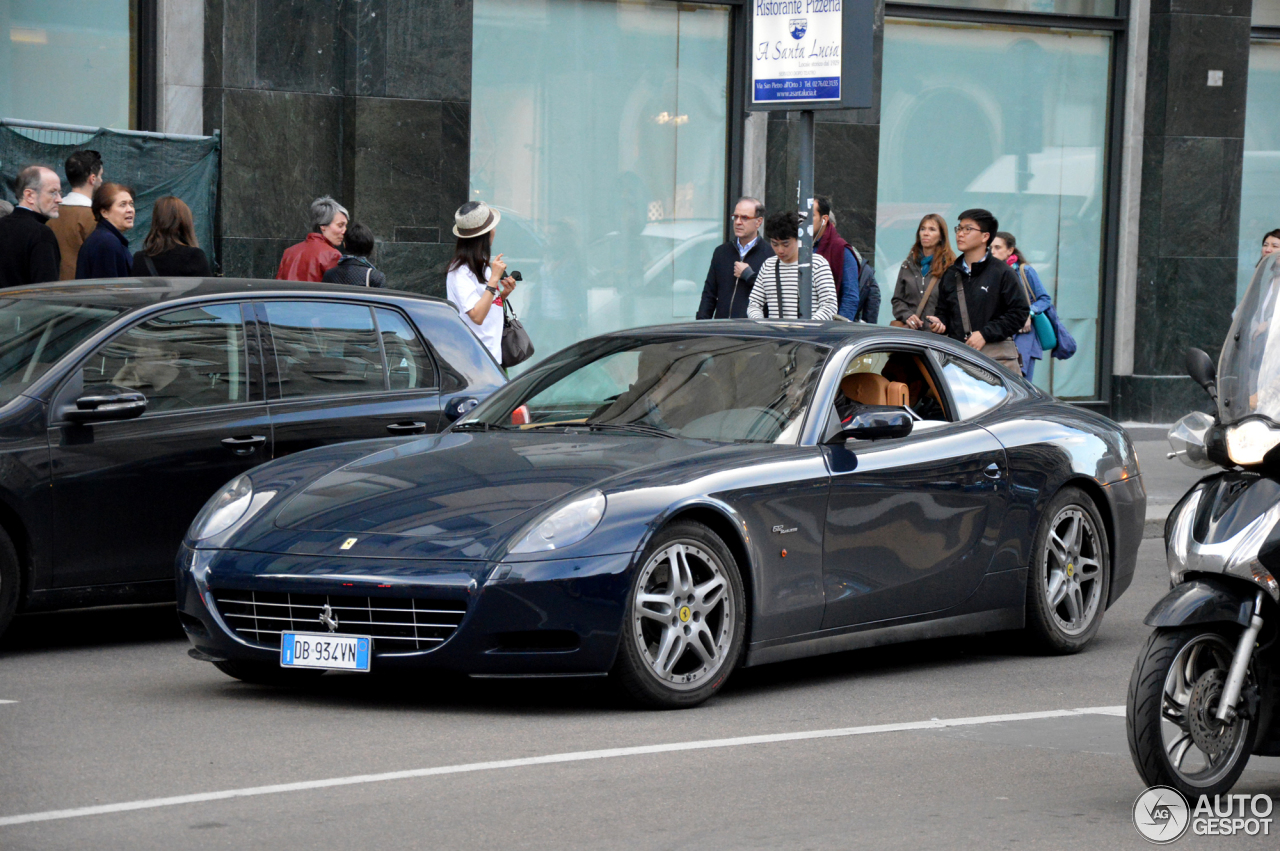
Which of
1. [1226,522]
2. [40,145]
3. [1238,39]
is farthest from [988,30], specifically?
[1226,522]

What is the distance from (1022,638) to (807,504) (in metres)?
1.74

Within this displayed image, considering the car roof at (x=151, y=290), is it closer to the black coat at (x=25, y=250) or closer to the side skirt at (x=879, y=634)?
the black coat at (x=25, y=250)

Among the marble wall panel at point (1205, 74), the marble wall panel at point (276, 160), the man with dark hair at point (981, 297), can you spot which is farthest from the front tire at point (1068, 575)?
the marble wall panel at point (1205, 74)

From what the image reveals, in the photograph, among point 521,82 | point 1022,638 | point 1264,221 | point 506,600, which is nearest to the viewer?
point 506,600

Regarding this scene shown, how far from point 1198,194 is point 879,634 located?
42.8 ft

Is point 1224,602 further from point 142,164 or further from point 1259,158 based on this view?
point 1259,158

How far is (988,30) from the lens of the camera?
1916 centimetres

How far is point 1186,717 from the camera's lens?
5480 millimetres

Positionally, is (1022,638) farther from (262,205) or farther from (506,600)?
(262,205)

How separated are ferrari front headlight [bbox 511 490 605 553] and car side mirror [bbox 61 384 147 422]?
2280mm

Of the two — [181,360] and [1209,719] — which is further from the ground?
[181,360]

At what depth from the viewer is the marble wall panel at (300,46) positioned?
14938 mm

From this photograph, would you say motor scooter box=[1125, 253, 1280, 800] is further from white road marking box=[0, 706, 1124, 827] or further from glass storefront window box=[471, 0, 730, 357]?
glass storefront window box=[471, 0, 730, 357]

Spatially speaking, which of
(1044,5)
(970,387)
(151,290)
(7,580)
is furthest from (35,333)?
(1044,5)
